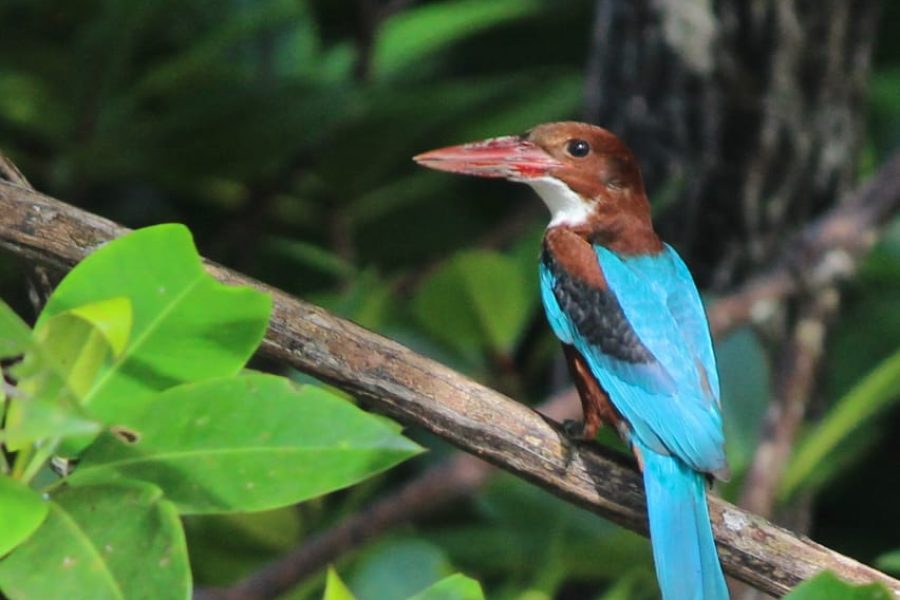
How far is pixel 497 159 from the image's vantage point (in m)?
2.34

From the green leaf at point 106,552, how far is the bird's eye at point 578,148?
1.38 m

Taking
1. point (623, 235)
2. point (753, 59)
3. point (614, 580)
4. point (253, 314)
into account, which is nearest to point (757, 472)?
point (614, 580)

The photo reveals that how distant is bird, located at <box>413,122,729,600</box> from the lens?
1844 mm

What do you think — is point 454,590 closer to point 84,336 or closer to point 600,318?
point 84,336

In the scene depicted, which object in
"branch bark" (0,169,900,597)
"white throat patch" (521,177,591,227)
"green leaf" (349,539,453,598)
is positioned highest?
"branch bark" (0,169,900,597)

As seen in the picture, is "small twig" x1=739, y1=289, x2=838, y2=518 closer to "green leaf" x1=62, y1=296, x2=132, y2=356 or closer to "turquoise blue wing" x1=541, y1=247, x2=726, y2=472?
"turquoise blue wing" x1=541, y1=247, x2=726, y2=472

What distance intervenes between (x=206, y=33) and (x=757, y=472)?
5.27 feet

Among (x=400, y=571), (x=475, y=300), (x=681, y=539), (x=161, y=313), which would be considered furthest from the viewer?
(x=475, y=300)

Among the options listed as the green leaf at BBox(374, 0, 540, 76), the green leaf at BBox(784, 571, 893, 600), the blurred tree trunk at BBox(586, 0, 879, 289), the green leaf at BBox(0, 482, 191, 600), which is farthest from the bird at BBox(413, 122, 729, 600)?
the green leaf at BBox(374, 0, 540, 76)

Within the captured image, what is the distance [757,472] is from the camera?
2.55 meters

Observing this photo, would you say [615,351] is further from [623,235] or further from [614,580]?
[614,580]

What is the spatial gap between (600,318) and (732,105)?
0.98 metres

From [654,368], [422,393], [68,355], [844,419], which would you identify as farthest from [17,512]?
[844,419]

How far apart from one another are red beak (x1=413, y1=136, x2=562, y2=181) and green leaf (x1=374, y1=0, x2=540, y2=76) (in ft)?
3.07
